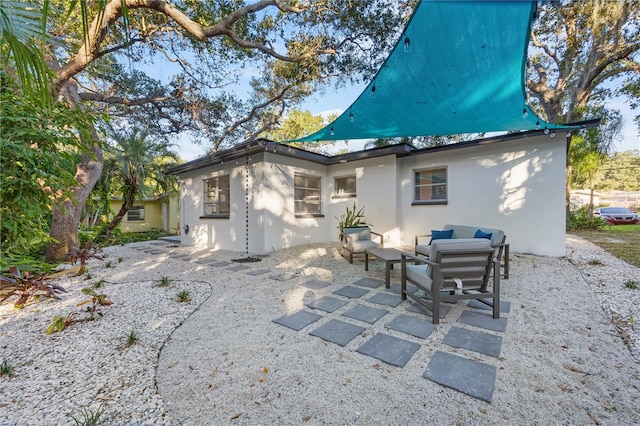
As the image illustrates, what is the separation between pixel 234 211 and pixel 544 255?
7507mm

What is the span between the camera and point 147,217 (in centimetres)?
1455

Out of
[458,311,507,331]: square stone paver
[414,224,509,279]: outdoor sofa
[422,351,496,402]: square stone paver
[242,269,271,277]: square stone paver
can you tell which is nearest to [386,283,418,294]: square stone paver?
[414,224,509,279]: outdoor sofa

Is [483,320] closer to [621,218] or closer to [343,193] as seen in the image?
[343,193]

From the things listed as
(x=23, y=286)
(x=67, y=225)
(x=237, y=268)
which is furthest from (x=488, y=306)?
(x=67, y=225)

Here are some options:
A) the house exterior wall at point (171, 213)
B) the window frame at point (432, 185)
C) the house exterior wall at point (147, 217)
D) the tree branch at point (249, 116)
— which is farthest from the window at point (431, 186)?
the house exterior wall at point (147, 217)

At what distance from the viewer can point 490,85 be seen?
3711 millimetres

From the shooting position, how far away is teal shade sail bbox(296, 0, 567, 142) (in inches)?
113

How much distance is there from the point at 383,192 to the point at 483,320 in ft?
15.7

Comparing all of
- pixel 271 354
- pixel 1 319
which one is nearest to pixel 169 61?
pixel 1 319

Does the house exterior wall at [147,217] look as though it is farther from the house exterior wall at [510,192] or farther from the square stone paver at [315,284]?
the house exterior wall at [510,192]

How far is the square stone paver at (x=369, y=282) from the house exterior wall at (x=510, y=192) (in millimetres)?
3541

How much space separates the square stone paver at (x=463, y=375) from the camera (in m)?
1.66

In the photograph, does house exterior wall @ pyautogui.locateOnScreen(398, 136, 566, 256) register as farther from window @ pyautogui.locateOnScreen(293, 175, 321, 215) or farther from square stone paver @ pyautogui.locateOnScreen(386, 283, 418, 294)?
square stone paver @ pyautogui.locateOnScreen(386, 283, 418, 294)

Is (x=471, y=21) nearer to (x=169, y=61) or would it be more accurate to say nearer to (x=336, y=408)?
(x=336, y=408)
